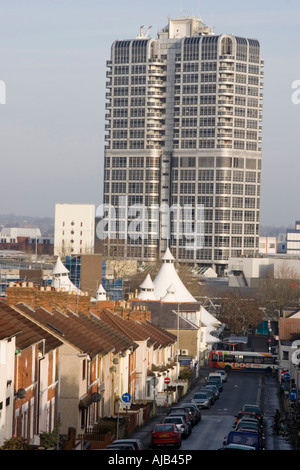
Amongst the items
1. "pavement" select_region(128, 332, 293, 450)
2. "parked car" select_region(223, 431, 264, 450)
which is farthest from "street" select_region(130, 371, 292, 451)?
"parked car" select_region(223, 431, 264, 450)

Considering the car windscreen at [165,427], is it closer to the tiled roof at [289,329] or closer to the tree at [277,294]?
the tiled roof at [289,329]

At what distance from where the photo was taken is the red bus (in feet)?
363

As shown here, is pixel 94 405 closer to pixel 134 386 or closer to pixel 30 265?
pixel 134 386

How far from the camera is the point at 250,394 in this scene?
283 feet

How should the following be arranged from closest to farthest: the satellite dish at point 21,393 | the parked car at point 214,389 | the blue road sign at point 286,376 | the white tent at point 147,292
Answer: the satellite dish at point 21,393 → the parked car at point 214,389 → the blue road sign at point 286,376 → the white tent at point 147,292

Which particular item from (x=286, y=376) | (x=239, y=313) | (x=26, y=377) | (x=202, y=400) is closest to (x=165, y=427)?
(x=26, y=377)


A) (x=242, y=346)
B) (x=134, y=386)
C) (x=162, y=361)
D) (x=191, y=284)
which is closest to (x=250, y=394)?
(x=162, y=361)

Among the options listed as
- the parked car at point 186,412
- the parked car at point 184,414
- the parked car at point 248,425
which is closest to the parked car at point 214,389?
the parked car at point 186,412

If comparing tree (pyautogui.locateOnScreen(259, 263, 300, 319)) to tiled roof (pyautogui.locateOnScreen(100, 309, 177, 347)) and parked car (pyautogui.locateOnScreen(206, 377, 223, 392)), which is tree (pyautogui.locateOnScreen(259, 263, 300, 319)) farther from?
tiled roof (pyautogui.locateOnScreen(100, 309, 177, 347))

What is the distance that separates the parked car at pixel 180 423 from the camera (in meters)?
49.0

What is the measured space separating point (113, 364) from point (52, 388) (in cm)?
1178

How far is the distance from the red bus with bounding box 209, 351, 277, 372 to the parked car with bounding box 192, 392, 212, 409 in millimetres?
Answer: 37633

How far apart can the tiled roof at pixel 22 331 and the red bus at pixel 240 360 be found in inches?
2678

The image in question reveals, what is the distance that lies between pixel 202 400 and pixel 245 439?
3059 cm
